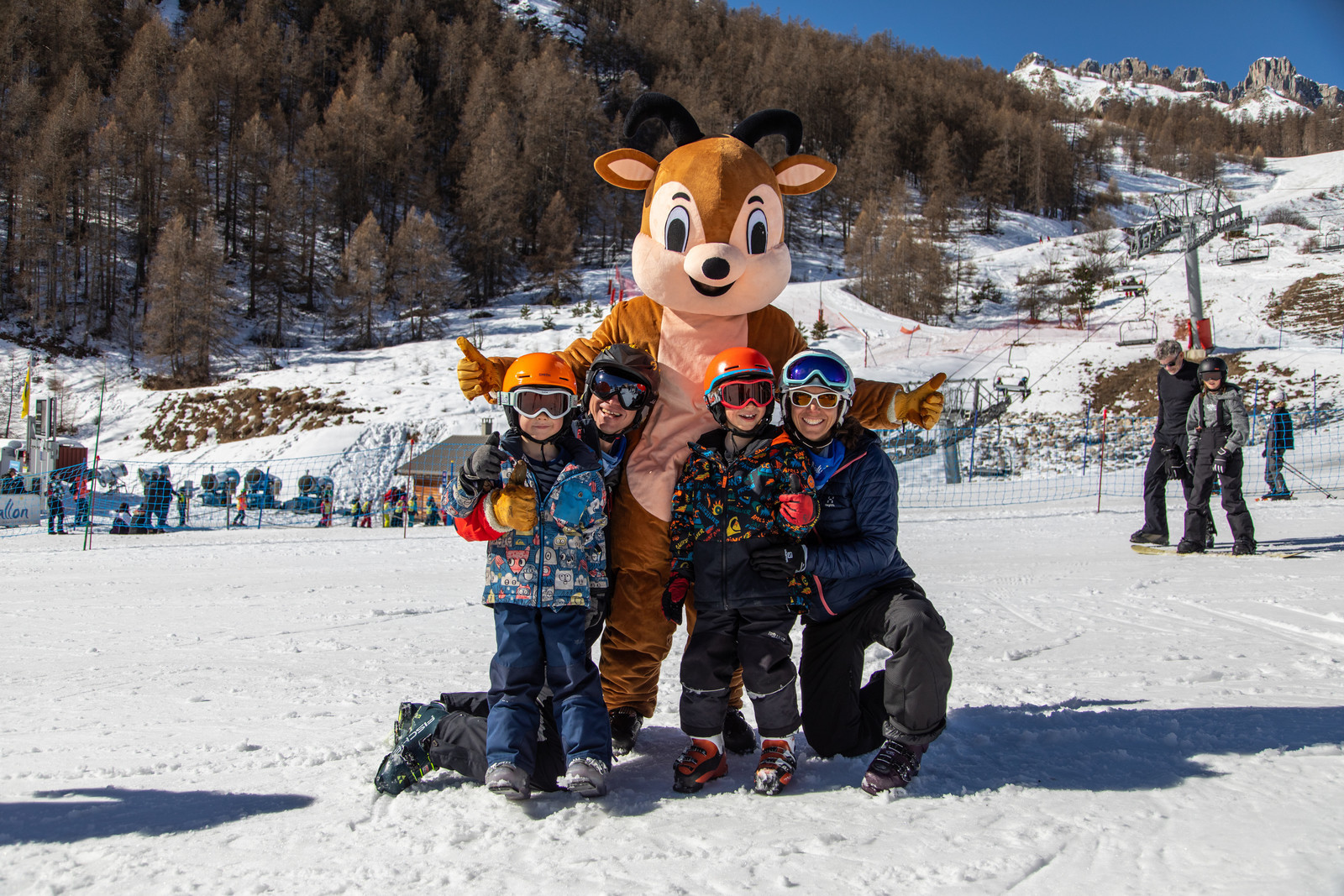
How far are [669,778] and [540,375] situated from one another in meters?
1.20

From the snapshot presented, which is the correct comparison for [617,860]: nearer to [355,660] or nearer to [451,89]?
[355,660]

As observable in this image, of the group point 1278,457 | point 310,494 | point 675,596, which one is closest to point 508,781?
point 675,596

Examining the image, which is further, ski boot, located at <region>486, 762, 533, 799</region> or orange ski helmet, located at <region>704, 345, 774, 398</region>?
orange ski helmet, located at <region>704, 345, 774, 398</region>

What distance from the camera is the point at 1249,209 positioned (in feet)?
144

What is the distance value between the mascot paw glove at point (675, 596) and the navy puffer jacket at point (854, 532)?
0.38 metres

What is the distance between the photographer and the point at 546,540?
2.18 meters

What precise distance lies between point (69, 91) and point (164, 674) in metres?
43.3

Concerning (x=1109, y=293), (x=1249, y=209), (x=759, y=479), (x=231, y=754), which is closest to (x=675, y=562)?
(x=759, y=479)

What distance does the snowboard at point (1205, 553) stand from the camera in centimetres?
583

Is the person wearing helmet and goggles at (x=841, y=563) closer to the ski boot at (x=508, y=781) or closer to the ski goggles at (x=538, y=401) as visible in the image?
the ski goggles at (x=538, y=401)

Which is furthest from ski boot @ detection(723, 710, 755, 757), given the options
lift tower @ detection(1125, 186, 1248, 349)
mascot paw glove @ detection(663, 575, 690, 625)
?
lift tower @ detection(1125, 186, 1248, 349)

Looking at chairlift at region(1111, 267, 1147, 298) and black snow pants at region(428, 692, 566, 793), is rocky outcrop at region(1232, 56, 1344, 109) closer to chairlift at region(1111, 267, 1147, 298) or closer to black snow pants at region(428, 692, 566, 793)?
chairlift at region(1111, 267, 1147, 298)

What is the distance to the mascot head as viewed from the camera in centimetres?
274

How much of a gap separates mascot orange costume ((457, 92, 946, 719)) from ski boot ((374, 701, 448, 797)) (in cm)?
59
